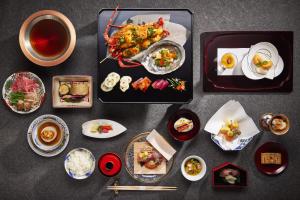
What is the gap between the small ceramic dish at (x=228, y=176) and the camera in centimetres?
386

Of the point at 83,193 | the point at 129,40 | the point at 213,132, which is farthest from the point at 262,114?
the point at 83,193

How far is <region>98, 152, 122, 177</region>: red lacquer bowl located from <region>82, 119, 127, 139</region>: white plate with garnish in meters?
0.21

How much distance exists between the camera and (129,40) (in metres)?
3.62

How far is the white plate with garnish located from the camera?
12.8ft

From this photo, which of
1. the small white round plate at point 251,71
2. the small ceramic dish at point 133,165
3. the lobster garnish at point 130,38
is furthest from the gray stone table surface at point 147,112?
the lobster garnish at point 130,38

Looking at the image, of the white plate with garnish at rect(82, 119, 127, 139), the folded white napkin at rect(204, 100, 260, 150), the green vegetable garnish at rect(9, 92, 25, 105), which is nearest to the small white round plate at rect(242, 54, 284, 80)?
the folded white napkin at rect(204, 100, 260, 150)


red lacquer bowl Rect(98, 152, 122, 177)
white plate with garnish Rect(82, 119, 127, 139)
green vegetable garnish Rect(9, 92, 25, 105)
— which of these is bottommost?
red lacquer bowl Rect(98, 152, 122, 177)

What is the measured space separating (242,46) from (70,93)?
1626 mm

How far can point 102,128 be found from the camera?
12.7 feet

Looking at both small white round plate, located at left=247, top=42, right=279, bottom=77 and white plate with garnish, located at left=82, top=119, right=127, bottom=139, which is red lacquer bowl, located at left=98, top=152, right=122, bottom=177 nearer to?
white plate with garnish, located at left=82, top=119, right=127, bottom=139

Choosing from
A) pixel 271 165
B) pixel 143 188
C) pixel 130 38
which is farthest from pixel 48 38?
pixel 271 165

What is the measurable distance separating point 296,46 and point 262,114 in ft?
2.31

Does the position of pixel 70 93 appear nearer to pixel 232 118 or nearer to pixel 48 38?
pixel 48 38

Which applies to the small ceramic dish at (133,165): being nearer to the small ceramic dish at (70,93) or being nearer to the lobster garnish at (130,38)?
the small ceramic dish at (70,93)
